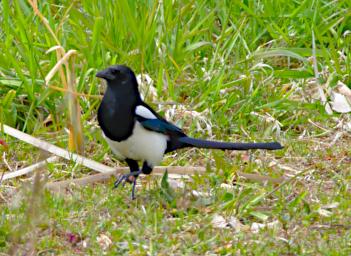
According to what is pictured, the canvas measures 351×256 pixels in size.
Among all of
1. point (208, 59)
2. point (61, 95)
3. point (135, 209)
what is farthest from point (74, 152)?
point (208, 59)

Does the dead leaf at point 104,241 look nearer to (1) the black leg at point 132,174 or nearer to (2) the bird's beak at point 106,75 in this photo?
(1) the black leg at point 132,174

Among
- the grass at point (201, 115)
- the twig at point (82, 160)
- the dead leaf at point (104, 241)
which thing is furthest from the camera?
the twig at point (82, 160)

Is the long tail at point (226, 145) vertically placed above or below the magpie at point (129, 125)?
below

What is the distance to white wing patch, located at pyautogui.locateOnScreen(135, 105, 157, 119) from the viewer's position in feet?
15.1

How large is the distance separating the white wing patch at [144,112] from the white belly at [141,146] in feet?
0.15

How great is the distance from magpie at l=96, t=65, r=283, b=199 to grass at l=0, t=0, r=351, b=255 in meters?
0.15

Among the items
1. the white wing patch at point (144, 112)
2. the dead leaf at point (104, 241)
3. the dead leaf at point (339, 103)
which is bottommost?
the dead leaf at point (104, 241)

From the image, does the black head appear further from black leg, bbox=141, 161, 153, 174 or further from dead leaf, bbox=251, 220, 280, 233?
dead leaf, bbox=251, 220, 280, 233

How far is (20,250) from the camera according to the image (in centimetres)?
398

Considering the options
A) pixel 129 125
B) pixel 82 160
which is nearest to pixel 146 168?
pixel 129 125

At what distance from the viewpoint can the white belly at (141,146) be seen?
457 centimetres

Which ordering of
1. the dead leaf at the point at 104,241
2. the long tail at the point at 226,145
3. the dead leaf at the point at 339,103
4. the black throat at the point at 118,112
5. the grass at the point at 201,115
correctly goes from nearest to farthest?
the dead leaf at the point at 104,241
the grass at the point at 201,115
the black throat at the point at 118,112
the long tail at the point at 226,145
the dead leaf at the point at 339,103

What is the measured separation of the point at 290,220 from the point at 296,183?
543 mm

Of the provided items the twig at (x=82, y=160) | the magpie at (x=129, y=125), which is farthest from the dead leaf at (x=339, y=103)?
the magpie at (x=129, y=125)
